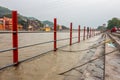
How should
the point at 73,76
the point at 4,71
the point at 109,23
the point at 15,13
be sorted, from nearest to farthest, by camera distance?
1. the point at 73,76
2. the point at 4,71
3. the point at 15,13
4. the point at 109,23

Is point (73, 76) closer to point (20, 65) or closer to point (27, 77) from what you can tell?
point (27, 77)

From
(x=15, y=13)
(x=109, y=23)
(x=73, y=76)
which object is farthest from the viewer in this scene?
(x=109, y=23)

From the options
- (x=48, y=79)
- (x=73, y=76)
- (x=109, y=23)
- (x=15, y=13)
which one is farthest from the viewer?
(x=109, y=23)

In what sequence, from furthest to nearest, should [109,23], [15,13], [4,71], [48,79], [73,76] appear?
[109,23] → [15,13] → [4,71] → [73,76] → [48,79]

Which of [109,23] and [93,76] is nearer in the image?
[93,76]

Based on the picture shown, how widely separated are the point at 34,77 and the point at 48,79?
1.05ft

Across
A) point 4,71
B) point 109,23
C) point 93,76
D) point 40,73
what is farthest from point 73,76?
point 109,23

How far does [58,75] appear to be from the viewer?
4.50 meters

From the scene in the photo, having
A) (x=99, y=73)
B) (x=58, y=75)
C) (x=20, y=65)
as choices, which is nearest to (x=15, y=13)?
(x=20, y=65)

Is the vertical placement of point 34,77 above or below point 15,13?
Answer: below

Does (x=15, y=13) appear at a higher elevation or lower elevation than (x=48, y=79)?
higher

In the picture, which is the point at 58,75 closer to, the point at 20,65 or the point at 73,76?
the point at 73,76

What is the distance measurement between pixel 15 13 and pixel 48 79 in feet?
7.49

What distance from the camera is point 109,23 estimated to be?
6437 inches
